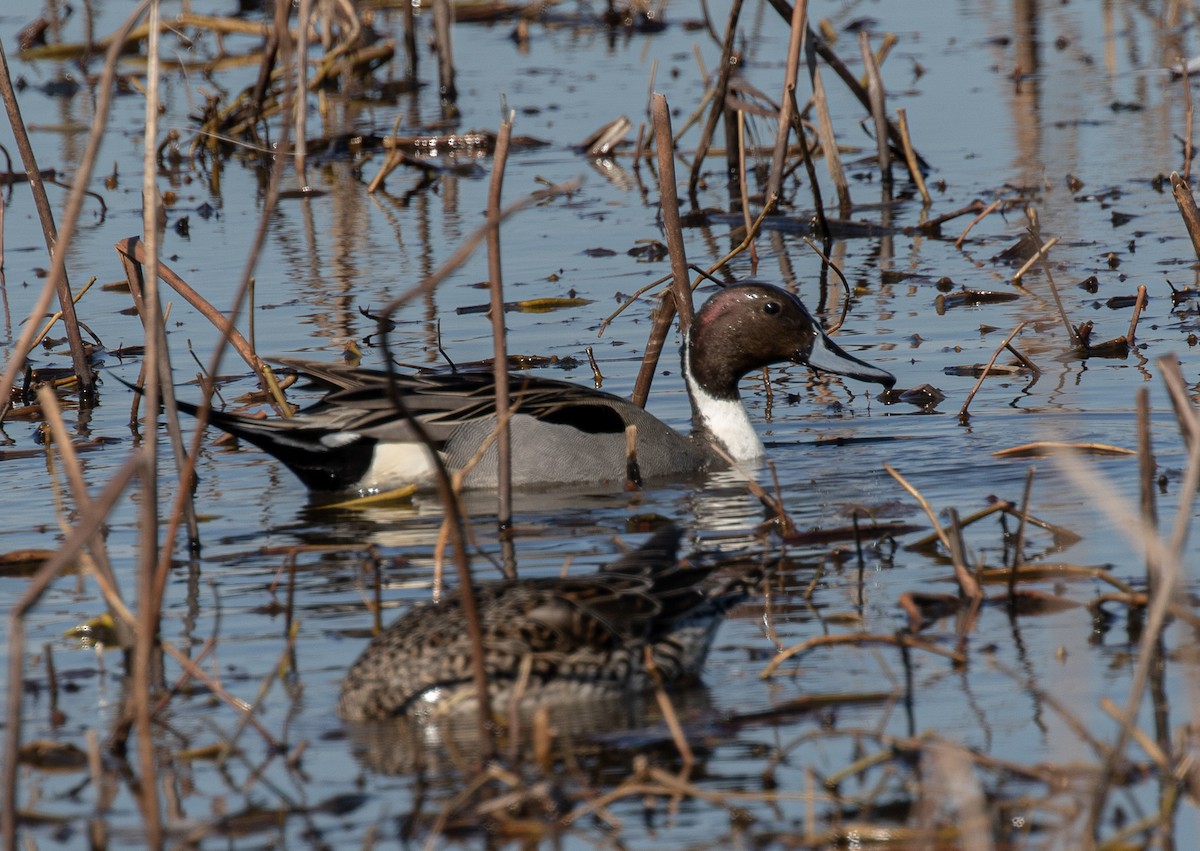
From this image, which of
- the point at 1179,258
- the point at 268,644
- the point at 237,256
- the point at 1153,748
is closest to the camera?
the point at 1153,748

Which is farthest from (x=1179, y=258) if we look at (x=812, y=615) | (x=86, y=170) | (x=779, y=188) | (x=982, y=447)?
(x=86, y=170)

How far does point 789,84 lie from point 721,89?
1466 millimetres

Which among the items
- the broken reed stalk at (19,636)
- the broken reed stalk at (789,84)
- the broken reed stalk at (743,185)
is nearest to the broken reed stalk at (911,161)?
the broken reed stalk at (743,185)

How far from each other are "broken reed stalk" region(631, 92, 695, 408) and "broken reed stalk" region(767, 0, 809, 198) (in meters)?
1.45

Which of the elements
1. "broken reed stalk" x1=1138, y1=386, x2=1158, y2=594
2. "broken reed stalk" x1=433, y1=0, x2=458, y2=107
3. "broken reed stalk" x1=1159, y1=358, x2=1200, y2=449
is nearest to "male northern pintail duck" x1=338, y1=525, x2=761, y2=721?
"broken reed stalk" x1=1138, y1=386, x2=1158, y2=594

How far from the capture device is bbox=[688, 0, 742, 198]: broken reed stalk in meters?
9.72

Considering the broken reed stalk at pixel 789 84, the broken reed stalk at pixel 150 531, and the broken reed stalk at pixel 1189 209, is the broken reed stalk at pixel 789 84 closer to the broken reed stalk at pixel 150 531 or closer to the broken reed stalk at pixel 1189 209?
the broken reed stalk at pixel 1189 209

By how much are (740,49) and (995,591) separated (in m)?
11.4

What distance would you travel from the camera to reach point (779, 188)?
397 inches

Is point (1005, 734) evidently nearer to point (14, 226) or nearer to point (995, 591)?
point (995, 591)

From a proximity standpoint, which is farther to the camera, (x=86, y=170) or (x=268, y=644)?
(x=268, y=644)

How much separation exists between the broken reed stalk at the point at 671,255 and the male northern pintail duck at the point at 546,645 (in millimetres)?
2465

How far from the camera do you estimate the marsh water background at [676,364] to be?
4.15 m

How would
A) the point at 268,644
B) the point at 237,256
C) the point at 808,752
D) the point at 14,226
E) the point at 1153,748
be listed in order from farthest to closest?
the point at 14,226 < the point at 237,256 < the point at 268,644 < the point at 808,752 < the point at 1153,748
